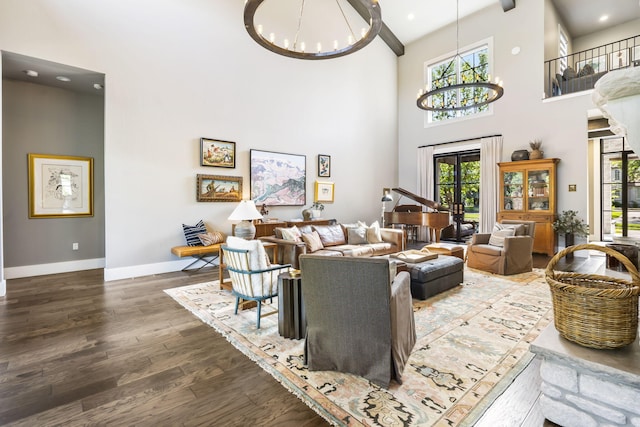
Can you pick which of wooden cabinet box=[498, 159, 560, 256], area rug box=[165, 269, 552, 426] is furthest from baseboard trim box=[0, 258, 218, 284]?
wooden cabinet box=[498, 159, 560, 256]

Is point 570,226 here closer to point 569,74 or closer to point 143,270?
point 569,74

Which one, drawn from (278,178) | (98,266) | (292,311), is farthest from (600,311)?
(98,266)

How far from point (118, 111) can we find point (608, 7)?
10.9 meters

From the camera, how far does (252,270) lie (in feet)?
9.57

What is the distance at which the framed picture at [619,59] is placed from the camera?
728cm

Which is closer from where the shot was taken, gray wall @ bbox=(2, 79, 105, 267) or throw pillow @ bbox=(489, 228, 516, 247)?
gray wall @ bbox=(2, 79, 105, 267)

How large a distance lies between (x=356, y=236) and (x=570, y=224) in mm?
4524

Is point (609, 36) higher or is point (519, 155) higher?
point (609, 36)

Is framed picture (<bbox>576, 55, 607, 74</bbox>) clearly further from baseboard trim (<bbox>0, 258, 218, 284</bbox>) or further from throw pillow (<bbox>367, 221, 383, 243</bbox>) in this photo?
baseboard trim (<bbox>0, 258, 218, 284</bbox>)

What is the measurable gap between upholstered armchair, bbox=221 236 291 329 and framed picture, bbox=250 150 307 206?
11.0ft

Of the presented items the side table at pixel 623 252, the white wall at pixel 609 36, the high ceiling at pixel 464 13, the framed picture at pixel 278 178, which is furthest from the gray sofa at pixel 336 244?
the white wall at pixel 609 36

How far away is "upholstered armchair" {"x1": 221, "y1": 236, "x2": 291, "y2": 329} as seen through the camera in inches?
115

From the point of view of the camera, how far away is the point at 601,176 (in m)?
8.12

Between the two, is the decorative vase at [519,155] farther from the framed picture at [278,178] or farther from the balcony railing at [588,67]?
the framed picture at [278,178]
